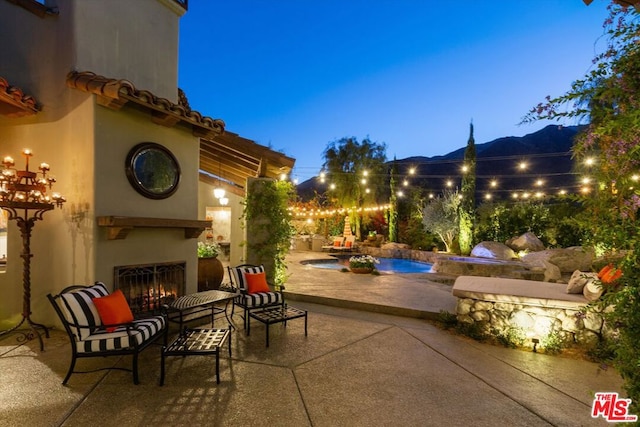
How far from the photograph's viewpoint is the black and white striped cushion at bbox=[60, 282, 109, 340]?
316 centimetres

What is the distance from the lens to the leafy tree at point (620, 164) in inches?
65.7

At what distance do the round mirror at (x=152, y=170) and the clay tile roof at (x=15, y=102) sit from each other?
140 centimetres

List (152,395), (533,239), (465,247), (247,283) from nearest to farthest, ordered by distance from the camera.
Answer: (152,395)
(247,283)
(533,239)
(465,247)


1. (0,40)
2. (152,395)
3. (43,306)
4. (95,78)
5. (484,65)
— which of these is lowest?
(152,395)

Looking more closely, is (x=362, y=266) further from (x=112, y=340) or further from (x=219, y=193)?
(x=112, y=340)

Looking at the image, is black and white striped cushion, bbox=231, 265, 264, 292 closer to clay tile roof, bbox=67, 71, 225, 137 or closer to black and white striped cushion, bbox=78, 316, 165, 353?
black and white striped cushion, bbox=78, 316, 165, 353

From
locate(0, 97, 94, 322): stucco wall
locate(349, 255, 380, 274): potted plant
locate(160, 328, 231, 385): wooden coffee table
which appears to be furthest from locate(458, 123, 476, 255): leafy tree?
locate(0, 97, 94, 322): stucco wall

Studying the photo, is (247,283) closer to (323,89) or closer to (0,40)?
(0,40)

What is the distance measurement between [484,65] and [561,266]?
78.2 feet

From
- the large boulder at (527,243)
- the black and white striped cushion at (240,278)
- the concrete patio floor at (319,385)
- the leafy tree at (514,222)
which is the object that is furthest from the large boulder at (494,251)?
the black and white striped cushion at (240,278)

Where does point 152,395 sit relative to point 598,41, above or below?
below

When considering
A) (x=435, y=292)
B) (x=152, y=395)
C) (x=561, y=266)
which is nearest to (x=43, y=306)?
(x=152, y=395)

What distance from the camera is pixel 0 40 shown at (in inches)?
175

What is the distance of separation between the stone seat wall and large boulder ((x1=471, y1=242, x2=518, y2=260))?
9213mm
